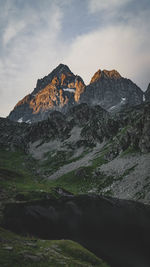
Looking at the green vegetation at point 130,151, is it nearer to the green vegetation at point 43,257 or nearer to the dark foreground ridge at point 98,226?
the dark foreground ridge at point 98,226

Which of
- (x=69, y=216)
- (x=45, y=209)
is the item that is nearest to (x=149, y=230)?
(x=69, y=216)

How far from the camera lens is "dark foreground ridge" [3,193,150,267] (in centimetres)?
2672

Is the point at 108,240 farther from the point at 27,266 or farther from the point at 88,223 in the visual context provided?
the point at 27,266

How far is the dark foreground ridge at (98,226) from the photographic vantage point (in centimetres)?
2672

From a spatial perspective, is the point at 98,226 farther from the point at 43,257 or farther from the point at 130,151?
the point at 130,151

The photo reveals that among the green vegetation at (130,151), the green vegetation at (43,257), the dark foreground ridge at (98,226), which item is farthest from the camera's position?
the green vegetation at (130,151)

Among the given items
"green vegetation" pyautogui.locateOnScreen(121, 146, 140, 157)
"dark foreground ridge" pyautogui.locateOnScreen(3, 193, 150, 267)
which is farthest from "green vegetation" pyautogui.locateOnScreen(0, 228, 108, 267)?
"green vegetation" pyautogui.locateOnScreen(121, 146, 140, 157)

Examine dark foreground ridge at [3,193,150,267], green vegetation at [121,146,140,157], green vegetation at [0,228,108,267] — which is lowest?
dark foreground ridge at [3,193,150,267]

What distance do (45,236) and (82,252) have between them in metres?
10.8

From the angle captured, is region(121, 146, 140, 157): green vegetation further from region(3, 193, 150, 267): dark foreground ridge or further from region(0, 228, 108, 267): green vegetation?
region(0, 228, 108, 267): green vegetation

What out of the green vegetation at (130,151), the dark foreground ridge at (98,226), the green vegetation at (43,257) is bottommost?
the dark foreground ridge at (98,226)

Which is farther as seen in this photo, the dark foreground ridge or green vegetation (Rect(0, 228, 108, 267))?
the dark foreground ridge

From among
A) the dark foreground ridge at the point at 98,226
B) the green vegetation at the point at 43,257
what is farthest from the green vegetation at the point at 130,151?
the green vegetation at the point at 43,257

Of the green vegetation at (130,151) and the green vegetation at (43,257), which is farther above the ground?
the green vegetation at (130,151)
